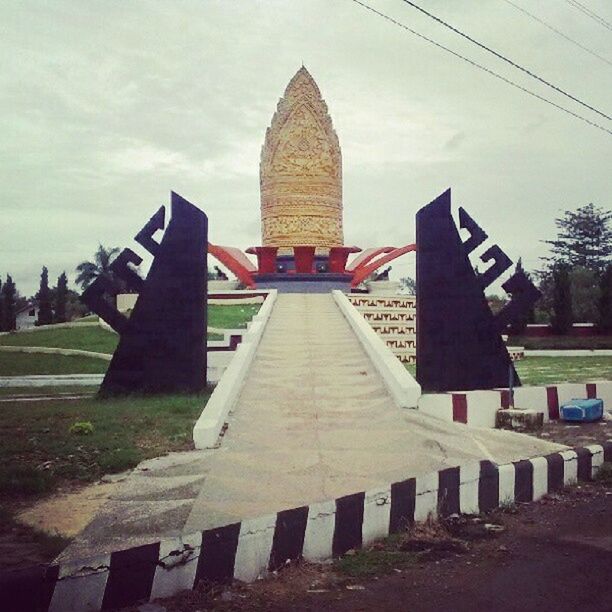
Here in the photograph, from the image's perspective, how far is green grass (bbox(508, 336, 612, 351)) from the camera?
25344 mm

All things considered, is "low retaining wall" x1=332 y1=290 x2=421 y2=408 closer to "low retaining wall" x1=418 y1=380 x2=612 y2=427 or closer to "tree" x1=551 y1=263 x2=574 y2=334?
"low retaining wall" x1=418 y1=380 x2=612 y2=427

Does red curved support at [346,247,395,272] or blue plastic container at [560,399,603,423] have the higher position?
red curved support at [346,247,395,272]

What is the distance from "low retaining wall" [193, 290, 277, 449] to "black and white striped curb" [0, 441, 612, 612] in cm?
249

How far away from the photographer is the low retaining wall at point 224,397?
6477mm

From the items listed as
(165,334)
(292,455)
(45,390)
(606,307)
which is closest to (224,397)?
(292,455)

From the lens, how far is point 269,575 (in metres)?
3.83

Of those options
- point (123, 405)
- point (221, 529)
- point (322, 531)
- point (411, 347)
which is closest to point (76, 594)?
point (221, 529)

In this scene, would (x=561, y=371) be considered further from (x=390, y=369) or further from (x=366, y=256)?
(x=366, y=256)

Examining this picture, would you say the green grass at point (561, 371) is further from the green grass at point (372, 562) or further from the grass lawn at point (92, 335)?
the green grass at point (372, 562)

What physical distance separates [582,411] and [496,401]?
1.21 metres

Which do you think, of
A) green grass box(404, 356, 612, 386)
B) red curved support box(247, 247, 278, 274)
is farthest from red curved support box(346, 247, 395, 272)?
green grass box(404, 356, 612, 386)

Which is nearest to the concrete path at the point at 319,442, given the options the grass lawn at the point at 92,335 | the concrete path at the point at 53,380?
the concrete path at the point at 53,380

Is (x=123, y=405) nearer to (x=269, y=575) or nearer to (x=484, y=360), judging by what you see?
(x=484, y=360)

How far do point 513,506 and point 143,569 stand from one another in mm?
3062
